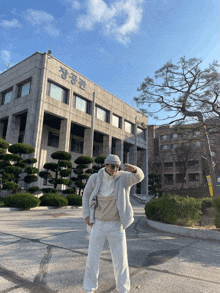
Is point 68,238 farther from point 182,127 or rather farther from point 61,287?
point 182,127

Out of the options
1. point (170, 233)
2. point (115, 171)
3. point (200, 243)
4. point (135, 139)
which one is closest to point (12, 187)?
point (170, 233)

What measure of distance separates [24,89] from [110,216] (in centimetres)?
2247

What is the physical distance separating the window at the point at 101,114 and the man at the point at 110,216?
24.5m

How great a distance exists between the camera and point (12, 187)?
14.3 m

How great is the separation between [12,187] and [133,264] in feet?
42.2

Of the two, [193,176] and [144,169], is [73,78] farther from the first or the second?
[193,176]

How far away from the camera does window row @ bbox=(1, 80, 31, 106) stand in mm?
21625

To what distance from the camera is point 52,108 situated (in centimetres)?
2103

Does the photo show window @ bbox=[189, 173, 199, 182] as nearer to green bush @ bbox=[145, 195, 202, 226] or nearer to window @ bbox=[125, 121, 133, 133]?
window @ bbox=[125, 121, 133, 133]

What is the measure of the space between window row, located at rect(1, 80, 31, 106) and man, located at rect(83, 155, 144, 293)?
69.6 ft

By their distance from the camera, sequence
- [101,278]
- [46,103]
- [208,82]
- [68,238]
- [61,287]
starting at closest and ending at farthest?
[61,287] < [101,278] < [68,238] < [208,82] < [46,103]

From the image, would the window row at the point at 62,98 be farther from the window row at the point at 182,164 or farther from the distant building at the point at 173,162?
the distant building at the point at 173,162

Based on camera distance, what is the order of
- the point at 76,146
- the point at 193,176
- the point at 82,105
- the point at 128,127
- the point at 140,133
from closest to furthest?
the point at 82,105
the point at 76,146
the point at 128,127
the point at 140,133
the point at 193,176

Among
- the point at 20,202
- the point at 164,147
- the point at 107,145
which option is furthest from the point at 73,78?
the point at 164,147
